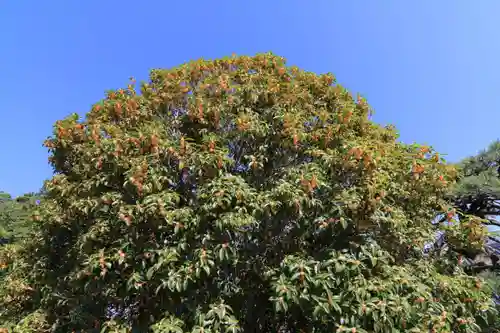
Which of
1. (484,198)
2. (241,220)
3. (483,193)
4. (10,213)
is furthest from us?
(10,213)

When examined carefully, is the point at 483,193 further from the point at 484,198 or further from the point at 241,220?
the point at 241,220

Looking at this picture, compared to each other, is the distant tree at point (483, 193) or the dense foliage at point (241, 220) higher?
the distant tree at point (483, 193)

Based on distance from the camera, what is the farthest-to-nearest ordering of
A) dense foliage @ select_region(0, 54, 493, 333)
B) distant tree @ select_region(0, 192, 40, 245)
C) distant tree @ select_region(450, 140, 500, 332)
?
distant tree @ select_region(0, 192, 40, 245)
distant tree @ select_region(450, 140, 500, 332)
dense foliage @ select_region(0, 54, 493, 333)

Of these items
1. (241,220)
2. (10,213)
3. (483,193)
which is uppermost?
(10,213)

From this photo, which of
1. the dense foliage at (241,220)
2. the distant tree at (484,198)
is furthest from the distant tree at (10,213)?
the distant tree at (484,198)

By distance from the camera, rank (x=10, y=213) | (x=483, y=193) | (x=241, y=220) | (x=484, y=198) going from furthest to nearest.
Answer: (x=10, y=213) → (x=484, y=198) → (x=483, y=193) → (x=241, y=220)

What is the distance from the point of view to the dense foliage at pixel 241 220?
3.96m

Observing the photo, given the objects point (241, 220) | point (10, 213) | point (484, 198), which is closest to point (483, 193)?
point (484, 198)

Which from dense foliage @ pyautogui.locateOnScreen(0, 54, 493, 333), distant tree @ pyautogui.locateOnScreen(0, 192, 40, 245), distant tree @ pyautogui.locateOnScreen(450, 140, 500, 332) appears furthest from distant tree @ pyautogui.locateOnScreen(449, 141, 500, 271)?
distant tree @ pyautogui.locateOnScreen(0, 192, 40, 245)

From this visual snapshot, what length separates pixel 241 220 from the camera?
3953 mm

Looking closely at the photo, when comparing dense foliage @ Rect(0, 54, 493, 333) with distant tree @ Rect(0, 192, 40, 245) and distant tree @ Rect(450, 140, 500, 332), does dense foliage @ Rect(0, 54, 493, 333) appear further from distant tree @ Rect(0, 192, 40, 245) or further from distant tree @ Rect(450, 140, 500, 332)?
distant tree @ Rect(0, 192, 40, 245)

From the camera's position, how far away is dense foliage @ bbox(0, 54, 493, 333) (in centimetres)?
396

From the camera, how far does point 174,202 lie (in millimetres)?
4418

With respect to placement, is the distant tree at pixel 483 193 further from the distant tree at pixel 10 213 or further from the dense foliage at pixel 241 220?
the distant tree at pixel 10 213
